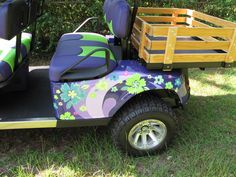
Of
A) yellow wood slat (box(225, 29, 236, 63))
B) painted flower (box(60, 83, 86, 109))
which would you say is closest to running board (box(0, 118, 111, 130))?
painted flower (box(60, 83, 86, 109))

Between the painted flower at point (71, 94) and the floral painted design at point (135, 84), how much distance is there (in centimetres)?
35

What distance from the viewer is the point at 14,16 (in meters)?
2.48

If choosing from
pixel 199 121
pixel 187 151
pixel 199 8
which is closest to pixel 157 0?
pixel 199 8

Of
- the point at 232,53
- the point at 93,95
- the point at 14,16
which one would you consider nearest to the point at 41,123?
the point at 93,95

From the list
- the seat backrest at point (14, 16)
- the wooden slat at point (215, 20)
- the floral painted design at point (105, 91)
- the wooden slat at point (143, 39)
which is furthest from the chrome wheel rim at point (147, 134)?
the seat backrest at point (14, 16)

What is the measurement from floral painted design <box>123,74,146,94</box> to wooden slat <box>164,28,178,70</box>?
237 millimetres

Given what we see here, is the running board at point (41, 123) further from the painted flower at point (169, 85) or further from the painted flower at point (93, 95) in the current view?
the painted flower at point (169, 85)

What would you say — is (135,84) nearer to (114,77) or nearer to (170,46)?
(114,77)

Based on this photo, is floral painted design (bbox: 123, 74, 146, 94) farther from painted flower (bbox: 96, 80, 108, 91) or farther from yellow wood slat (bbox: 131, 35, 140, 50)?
yellow wood slat (bbox: 131, 35, 140, 50)

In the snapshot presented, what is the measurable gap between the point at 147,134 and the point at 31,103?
104 centimetres

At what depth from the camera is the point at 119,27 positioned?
107 inches

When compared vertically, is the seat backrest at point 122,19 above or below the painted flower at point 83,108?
above

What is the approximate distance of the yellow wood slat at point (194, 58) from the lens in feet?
8.50

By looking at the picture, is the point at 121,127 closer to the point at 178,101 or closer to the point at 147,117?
the point at 147,117
